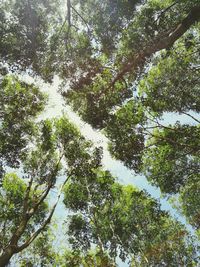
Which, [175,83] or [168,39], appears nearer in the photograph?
[168,39]

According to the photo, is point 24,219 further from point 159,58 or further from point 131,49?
point 159,58

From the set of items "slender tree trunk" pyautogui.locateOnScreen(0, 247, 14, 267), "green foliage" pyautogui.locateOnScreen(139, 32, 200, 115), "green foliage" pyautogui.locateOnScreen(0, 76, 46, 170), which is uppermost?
"green foliage" pyautogui.locateOnScreen(0, 76, 46, 170)

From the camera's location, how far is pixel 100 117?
17375mm

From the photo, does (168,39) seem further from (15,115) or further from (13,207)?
(13,207)

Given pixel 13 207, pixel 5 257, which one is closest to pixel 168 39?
pixel 5 257

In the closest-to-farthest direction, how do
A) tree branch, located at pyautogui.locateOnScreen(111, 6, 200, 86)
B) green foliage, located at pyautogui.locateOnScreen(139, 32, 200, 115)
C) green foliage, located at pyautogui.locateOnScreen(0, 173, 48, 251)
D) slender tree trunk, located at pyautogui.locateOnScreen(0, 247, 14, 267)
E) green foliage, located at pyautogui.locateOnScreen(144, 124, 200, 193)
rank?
slender tree trunk, located at pyautogui.locateOnScreen(0, 247, 14, 267), tree branch, located at pyautogui.locateOnScreen(111, 6, 200, 86), green foliage, located at pyautogui.locateOnScreen(139, 32, 200, 115), green foliage, located at pyautogui.locateOnScreen(144, 124, 200, 193), green foliage, located at pyautogui.locateOnScreen(0, 173, 48, 251)

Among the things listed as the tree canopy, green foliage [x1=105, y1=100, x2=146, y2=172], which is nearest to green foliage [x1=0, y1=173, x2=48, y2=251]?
the tree canopy

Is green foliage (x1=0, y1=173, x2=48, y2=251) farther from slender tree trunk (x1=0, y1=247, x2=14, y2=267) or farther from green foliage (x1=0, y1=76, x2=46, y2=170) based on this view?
slender tree trunk (x1=0, y1=247, x2=14, y2=267)

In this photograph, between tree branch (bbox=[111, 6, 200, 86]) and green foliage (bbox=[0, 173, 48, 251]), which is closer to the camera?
tree branch (bbox=[111, 6, 200, 86])

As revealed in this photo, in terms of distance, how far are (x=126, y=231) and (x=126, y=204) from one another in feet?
6.78

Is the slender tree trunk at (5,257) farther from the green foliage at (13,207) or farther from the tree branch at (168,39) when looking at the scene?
the green foliage at (13,207)

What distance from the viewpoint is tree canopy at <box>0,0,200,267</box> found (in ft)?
48.4

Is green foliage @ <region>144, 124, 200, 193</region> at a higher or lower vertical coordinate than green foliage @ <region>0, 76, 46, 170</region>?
lower

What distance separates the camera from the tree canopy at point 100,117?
14766 millimetres
